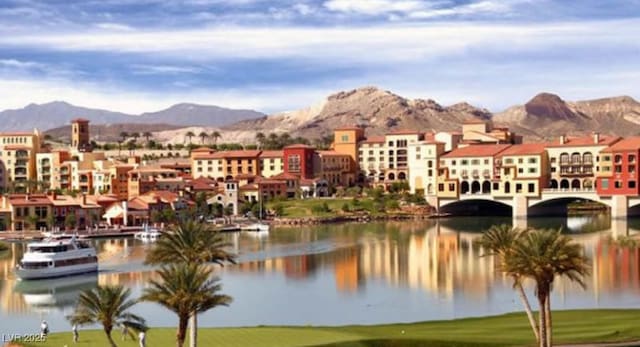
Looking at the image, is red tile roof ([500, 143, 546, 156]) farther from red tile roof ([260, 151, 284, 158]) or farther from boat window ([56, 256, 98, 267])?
boat window ([56, 256, 98, 267])

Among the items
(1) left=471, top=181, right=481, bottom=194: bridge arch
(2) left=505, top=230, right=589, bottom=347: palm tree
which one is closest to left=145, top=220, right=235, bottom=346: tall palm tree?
(2) left=505, top=230, right=589, bottom=347: palm tree

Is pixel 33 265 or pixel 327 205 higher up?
pixel 327 205

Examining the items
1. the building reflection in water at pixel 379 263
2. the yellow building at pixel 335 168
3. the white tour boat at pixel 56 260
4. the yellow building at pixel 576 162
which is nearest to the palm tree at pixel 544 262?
the building reflection in water at pixel 379 263

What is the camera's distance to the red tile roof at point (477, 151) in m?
114

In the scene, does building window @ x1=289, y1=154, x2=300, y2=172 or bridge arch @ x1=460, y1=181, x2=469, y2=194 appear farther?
building window @ x1=289, y1=154, x2=300, y2=172

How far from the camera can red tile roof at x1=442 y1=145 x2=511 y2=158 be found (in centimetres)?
11381

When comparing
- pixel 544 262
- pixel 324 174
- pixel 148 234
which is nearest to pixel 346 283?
pixel 544 262

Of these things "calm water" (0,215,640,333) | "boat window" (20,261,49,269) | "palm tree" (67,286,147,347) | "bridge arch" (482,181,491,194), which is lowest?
"calm water" (0,215,640,333)

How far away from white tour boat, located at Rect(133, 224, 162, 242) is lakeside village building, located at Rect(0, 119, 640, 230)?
25.9ft

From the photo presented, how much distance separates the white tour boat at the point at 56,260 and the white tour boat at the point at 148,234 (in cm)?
2255

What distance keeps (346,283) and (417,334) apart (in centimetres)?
1927

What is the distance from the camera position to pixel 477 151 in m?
115

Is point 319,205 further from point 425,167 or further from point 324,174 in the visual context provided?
point 324,174

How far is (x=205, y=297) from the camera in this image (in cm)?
2780
